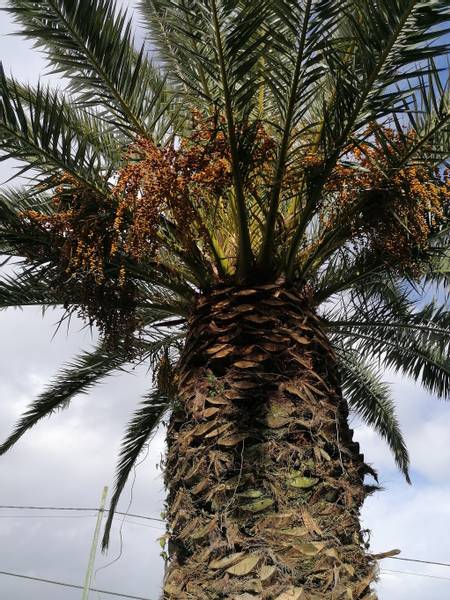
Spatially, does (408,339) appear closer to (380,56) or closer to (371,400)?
(371,400)

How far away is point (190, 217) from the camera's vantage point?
4551mm

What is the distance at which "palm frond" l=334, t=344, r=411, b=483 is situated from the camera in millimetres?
8086

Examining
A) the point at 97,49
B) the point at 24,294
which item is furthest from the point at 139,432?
the point at 97,49

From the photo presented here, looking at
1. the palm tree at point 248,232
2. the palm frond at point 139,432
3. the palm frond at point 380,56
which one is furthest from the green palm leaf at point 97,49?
the palm frond at point 139,432

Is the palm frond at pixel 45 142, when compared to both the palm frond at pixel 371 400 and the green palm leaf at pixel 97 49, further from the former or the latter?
the palm frond at pixel 371 400

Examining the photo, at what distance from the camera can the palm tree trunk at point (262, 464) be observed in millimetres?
3725

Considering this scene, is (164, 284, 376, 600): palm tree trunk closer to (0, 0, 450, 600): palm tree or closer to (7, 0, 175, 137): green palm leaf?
(0, 0, 450, 600): palm tree

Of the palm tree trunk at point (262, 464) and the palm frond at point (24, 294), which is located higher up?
the palm frond at point (24, 294)

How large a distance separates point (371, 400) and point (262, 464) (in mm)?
4830

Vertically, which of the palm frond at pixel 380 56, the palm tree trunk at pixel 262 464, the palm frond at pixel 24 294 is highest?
the palm frond at pixel 380 56

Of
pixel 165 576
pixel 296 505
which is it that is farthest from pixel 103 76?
pixel 165 576

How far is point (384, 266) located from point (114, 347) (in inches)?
→ 92.5

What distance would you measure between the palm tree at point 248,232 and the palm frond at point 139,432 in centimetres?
200

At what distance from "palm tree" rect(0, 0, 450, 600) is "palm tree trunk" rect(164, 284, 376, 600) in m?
0.01
